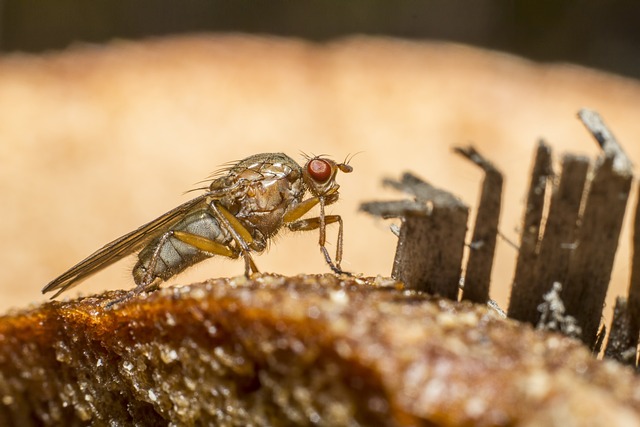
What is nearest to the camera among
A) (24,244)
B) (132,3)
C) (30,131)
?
(24,244)

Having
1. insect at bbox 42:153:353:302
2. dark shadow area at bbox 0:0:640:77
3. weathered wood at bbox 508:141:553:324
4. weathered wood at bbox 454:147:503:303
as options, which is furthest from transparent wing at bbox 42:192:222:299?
dark shadow area at bbox 0:0:640:77

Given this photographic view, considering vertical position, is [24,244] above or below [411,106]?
below

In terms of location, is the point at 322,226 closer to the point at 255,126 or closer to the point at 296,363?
the point at 296,363

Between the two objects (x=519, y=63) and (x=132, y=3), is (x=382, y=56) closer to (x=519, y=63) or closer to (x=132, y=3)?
(x=519, y=63)

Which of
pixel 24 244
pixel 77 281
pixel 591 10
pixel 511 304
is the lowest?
pixel 24 244

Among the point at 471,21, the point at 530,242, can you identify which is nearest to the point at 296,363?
the point at 530,242

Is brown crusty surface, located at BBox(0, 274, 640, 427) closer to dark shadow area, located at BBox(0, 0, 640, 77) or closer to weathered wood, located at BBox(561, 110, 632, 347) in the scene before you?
weathered wood, located at BBox(561, 110, 632, 347)

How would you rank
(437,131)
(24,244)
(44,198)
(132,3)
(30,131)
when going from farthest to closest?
1. (132,3)
2. (437,131)
3. (30,131)
4. (44,198)
5. (24,244)

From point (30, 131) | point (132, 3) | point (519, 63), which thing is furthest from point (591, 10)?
point (30, 131)
